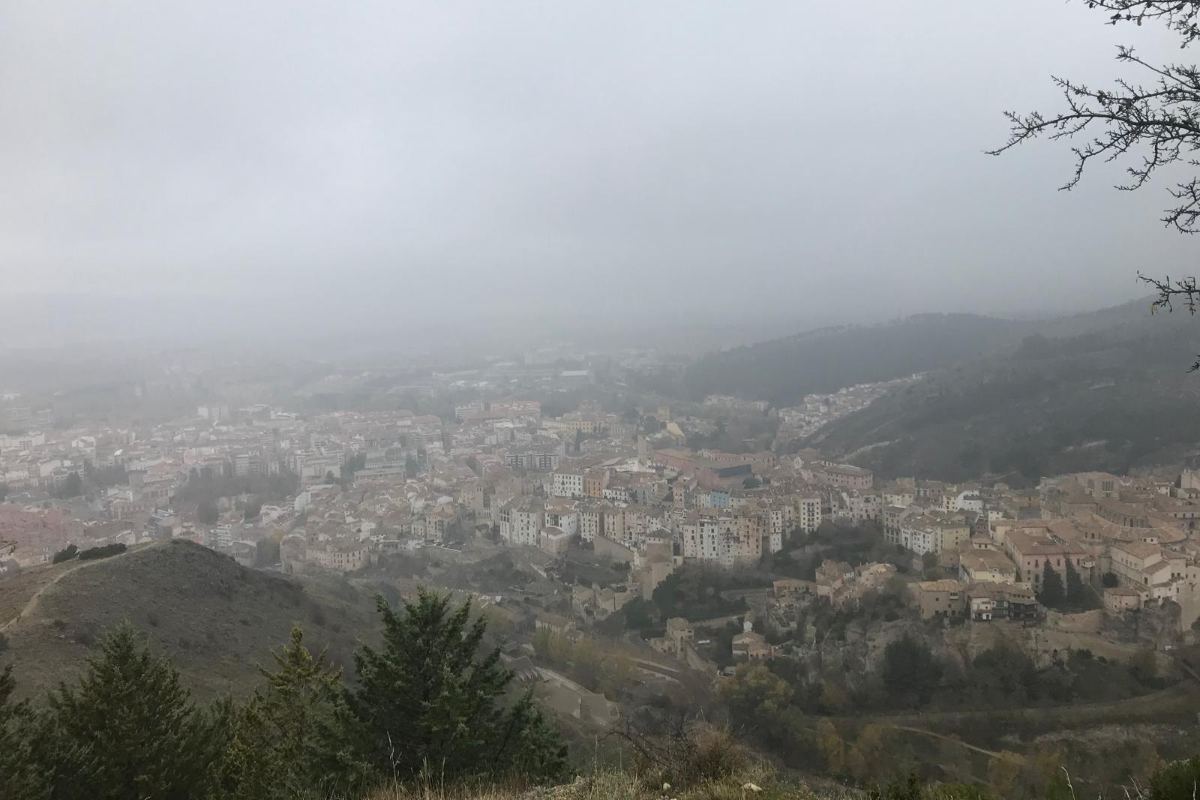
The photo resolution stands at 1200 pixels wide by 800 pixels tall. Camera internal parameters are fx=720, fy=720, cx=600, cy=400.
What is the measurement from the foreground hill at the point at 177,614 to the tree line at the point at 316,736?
189 inches

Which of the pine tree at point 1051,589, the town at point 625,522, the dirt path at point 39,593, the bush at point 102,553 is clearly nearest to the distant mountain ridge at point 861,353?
the town at point 625,522

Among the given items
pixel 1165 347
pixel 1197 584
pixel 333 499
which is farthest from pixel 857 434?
pixel 333 499

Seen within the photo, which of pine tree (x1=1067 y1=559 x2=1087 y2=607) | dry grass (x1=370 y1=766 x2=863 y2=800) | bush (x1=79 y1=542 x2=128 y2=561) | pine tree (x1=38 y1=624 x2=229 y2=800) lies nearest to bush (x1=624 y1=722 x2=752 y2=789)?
dry grass (x1=370 y1=766 x2=863 y2=800)

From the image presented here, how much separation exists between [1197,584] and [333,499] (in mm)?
30450

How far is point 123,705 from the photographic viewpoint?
4984 millimetres

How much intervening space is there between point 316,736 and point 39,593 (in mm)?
10446

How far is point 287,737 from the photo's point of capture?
19.9ft

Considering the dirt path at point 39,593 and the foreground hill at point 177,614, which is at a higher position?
the dirt path at point 39,593

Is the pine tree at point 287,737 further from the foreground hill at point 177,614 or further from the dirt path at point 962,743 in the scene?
the dirt path at point 962,743

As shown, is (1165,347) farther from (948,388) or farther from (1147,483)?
(1147,483)

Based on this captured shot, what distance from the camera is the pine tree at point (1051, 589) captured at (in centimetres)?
1732

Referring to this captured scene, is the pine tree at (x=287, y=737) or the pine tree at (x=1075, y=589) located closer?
the pine tree at (x=287, y=737)

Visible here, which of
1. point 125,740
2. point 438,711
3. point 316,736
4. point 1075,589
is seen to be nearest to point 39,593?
point 125,740

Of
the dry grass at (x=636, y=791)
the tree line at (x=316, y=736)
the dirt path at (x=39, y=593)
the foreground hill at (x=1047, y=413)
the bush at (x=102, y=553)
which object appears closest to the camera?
the dry grass at (x=636, y=791)
